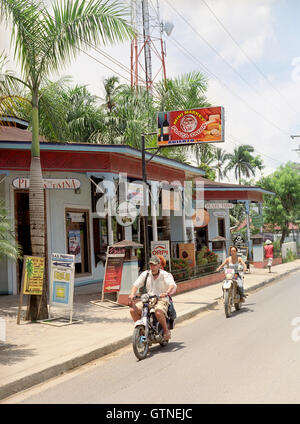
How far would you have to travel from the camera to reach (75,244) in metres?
18.2

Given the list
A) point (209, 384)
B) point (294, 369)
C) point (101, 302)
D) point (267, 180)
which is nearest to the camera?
point (209, 384)

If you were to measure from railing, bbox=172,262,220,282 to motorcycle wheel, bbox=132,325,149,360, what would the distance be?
8.55 meters

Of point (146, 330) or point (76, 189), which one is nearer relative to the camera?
point (146, 330)

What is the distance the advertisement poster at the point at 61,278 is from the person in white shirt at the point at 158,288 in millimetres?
3032

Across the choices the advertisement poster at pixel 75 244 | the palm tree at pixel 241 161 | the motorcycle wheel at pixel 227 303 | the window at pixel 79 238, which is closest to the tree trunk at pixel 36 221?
the motorcycle wheel at pixel 227 303

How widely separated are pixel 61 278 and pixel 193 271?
8080 millimetres

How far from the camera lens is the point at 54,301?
37.5 ft

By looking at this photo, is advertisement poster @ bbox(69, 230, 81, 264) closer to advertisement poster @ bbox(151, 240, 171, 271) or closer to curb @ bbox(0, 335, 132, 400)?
advertisement poster @ bbox(151, 240, 171, 271)

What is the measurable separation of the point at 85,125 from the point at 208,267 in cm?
→ 1169

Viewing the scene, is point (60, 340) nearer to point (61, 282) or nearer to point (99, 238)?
point (61, 282)

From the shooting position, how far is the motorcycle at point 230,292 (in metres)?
12.0

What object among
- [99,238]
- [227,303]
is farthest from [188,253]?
[227,303]

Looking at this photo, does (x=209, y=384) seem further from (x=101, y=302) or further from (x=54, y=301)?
(x=101, y=302)
